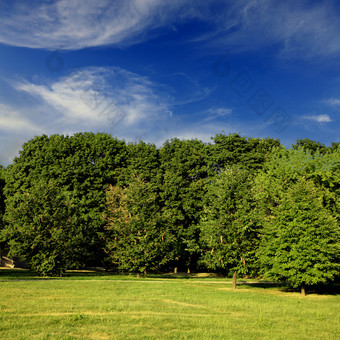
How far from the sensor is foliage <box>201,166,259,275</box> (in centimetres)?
2891

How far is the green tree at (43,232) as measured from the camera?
3391cm

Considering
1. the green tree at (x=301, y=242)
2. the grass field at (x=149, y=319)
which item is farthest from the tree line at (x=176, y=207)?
the grass field at (x=149, y=319)

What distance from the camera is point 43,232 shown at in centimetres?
3425

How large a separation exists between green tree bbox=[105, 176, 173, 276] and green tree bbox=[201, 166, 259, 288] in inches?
365

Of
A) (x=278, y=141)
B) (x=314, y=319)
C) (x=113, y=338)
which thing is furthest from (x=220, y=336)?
(x=278, y=141)

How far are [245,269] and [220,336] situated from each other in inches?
705

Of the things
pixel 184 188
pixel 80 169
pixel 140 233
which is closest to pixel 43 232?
pixel 140 233

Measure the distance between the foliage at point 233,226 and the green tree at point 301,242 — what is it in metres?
1.35

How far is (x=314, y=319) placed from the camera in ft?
52.3

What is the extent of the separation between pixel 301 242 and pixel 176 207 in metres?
24.4

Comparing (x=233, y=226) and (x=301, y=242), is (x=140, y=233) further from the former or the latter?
(x=301, y=242)

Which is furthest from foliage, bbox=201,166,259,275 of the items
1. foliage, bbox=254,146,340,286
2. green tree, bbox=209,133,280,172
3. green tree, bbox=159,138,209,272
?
green tree, bbox=209,133,280,172

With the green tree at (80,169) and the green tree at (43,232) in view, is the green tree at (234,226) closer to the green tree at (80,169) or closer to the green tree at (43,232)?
the green tree at (43,232)

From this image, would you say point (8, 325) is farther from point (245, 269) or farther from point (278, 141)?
point (278, 141)
